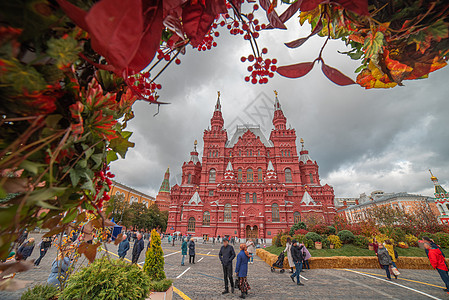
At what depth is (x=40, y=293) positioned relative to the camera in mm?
3291

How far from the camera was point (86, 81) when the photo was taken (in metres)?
0.71

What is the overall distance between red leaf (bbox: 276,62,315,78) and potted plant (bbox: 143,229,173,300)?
194 inches

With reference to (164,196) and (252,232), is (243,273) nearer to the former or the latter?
(252,232)

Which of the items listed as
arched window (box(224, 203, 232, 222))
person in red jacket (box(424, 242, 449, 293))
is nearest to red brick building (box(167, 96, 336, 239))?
arched window (box(224, 203, 232, 222))

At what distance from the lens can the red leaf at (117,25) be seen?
0.42m

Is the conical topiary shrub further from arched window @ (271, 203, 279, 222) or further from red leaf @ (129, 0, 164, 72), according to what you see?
arched window @ (271, 203, 279, 222)

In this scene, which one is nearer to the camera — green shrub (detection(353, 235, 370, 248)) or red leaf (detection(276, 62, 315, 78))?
red leaf (detection(276, 62, 315, 78))

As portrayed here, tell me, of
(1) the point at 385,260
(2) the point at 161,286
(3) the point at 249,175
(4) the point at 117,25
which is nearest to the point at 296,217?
(3) the point at 249,175

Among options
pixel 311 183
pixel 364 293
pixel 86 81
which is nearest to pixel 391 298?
pixel 364 293

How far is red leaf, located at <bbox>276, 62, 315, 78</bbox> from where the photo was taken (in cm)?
121

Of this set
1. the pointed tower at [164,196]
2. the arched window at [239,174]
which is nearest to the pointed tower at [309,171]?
the arched window at [239,174]

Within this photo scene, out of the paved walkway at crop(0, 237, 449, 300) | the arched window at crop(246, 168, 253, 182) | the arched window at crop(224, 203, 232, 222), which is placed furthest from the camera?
the arched window at crop(246, 168, 253, 182)

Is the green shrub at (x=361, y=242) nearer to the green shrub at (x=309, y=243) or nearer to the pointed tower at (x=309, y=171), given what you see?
the green shrub at (x=309, y=243)

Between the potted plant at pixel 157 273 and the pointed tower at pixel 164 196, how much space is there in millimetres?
54742
